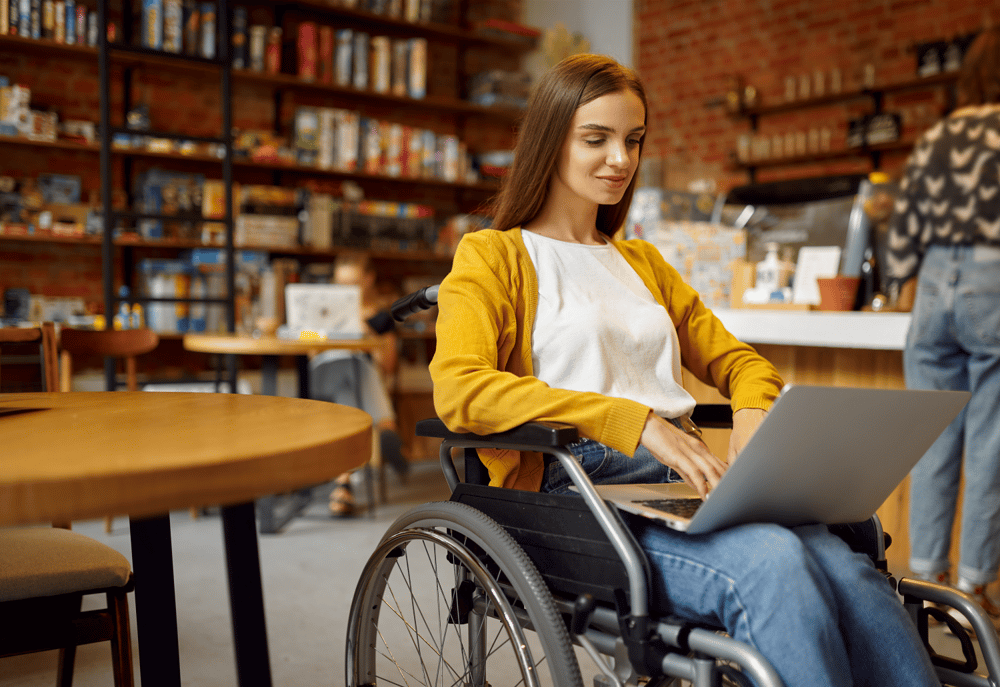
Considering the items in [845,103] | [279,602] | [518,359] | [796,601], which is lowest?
[279,602]

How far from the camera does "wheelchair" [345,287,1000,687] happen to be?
0.92 meters

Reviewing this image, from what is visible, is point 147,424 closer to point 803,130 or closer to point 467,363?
point 467,363

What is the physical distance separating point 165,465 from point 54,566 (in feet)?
2.30

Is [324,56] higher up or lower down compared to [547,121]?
higher up

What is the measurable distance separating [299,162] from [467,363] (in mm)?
3686

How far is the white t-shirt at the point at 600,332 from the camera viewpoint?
1249 mm

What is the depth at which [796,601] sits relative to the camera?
0.87m

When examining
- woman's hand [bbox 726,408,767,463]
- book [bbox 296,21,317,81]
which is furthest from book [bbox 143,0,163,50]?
woman's hand [bbox 726,408,767,463]

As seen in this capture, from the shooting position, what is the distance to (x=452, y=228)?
507 centimetres

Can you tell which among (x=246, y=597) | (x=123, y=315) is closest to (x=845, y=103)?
(x=123, y=315)

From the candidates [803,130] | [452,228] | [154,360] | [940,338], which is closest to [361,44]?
[452,228]

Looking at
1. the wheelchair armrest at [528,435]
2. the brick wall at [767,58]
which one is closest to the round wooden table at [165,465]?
the wheelchair armrest at [528,435]

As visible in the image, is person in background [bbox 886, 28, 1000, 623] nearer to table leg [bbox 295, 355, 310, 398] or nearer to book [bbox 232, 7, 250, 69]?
table leg [bbox 295, 355, 310, 398]

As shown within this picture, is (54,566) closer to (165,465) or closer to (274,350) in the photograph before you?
(165,465)
